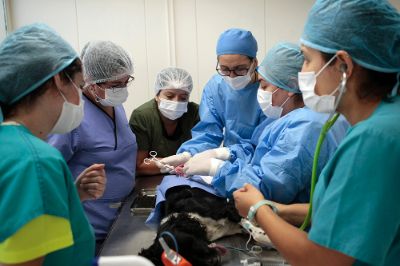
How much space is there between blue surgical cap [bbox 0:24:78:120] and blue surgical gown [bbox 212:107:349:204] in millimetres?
786

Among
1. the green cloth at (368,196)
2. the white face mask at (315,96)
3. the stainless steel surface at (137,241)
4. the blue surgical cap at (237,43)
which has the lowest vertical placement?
the stainless steel surface at (137,241)

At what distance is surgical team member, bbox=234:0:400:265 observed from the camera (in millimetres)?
703

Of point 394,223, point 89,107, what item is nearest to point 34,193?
point 394,223

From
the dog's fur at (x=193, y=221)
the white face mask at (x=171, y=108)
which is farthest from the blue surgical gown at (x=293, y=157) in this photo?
the white face mask at (x=171, y=108)

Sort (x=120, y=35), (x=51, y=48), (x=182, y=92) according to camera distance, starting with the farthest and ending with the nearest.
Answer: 1. (x=120, y=35)
2. (x=182, y=92)
3. (x=51, y=48)

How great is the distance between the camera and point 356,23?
2.68ft

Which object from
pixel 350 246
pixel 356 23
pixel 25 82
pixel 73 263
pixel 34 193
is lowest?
pixel 73 263

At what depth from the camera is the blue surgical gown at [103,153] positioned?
5.12 feet

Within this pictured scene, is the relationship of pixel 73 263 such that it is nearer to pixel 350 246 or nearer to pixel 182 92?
pixel 350 246

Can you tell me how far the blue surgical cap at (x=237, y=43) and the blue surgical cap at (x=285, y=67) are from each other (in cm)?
49

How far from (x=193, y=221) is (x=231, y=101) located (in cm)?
97

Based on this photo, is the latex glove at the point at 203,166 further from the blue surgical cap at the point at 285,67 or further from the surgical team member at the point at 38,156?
the surgical team member at the point at 38,156

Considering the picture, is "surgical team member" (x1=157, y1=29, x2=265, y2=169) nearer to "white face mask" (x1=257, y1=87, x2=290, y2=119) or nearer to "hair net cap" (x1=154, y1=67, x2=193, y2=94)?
"hair net cap" (x1=154, y1=67, x2=193, y2=94)

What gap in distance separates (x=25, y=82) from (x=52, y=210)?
1.15 ft
